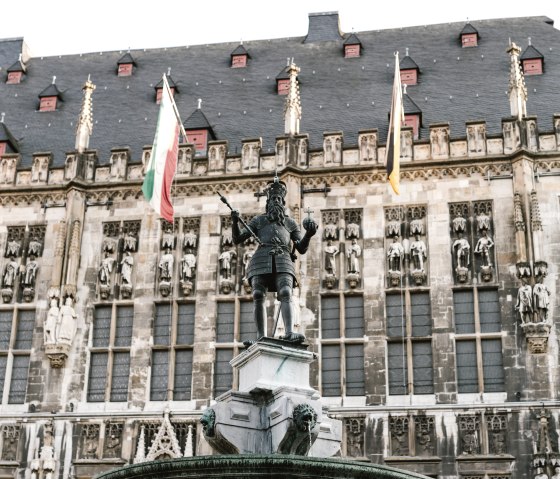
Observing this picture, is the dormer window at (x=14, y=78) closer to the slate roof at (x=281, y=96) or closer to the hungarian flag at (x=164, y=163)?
the slate roof at (x=281, y=96)

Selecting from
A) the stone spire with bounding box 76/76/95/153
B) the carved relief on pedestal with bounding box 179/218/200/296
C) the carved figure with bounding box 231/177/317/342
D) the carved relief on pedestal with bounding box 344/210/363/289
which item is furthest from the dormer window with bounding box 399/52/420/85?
the carved figure with bounding box 231/177/317/342

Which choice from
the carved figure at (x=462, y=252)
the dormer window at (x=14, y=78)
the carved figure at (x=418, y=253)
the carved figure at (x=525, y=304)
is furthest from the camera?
the dormer window at (x=14, y=78)

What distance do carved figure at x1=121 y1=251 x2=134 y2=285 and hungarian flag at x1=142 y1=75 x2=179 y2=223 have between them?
1.56m

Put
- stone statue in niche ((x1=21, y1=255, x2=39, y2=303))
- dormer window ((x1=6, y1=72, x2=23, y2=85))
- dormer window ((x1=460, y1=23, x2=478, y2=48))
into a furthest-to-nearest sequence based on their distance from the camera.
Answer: dormer window ((x1=6, y1=72, x2=23, y2=85)) → dormer window ((x1=460, y1=23, x2=478, y2=48)) → stone statue in niche ((x1=21, y1=255, x2=39, y2=303))

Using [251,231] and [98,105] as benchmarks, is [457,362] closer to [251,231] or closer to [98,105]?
[251,231]

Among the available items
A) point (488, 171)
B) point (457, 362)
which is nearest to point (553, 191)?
point (488, 171)

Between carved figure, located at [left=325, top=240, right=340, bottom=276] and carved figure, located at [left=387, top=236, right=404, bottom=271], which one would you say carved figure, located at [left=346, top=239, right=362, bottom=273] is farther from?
carved figure, located at [left=387, top=236, right=404, bottom=271]

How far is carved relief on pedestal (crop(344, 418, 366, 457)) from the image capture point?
73.9 ft

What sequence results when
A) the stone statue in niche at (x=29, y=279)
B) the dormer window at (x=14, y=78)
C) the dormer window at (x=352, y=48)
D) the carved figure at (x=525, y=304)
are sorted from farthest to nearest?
the dormer window at (x=14, y=78), the dormer window at (x=352, y=48), the stone statue in niche at (x=29, y=279), the carved figure at (x=525, y=304)

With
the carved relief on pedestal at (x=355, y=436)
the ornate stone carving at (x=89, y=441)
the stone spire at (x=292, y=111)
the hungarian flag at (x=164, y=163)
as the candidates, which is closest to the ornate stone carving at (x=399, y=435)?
the carved relief on pedestal at (x=355, y=436)

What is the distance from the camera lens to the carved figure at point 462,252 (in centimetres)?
2411

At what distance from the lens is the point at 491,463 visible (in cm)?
2195

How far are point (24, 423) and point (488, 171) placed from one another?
13200 mm

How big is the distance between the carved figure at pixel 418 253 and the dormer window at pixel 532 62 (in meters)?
8.17
